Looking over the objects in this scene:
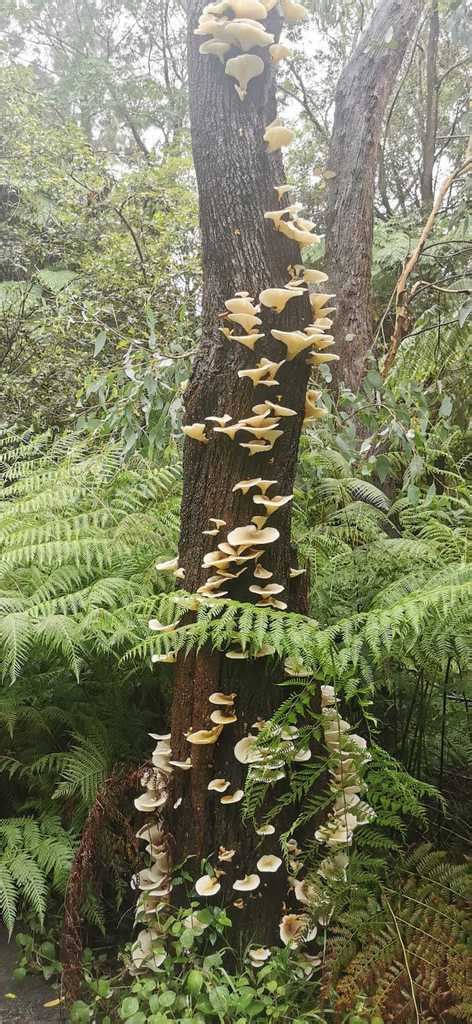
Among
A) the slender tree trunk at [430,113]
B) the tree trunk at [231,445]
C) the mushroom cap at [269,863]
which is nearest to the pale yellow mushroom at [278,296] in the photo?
the tree trunk at [231,445]

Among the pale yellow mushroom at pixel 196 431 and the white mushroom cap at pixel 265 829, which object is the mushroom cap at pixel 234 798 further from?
the pale yellow mushroom at pixel 196 431

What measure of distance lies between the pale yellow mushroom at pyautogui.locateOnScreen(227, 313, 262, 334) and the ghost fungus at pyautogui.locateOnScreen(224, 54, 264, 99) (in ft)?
2.30

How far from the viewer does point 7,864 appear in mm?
2154

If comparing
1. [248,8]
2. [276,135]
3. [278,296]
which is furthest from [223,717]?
[248,8]

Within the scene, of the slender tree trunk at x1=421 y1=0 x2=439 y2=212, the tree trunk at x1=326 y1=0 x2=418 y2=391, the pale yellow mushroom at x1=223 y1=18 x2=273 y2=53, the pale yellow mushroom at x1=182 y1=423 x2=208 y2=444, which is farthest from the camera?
the slender tree trunk at x1=421 y1=0 x2=439 y2=212

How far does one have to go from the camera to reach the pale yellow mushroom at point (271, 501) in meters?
1.89

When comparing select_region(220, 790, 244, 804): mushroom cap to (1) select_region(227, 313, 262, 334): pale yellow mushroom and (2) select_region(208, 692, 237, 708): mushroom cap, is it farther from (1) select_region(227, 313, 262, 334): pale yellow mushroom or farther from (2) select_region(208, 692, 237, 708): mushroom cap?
(1) select_region(227, 313, 262, 334): pale yellow mushroom

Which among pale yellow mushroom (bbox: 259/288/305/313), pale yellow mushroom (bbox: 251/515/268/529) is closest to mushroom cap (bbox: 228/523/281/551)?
pale yellow mushroom (bbox: 251/515/268/529)

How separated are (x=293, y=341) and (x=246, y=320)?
15 centimetres

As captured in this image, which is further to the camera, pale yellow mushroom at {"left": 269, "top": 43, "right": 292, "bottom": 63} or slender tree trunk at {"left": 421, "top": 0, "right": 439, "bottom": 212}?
slender tree trunk at {"left": 421, "top": 0, "right": 439, "bottom": 212}

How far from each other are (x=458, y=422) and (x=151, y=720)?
3.51 m

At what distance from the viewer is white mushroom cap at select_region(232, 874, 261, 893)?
1912 millimetres

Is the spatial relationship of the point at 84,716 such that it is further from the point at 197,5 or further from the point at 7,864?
the point at 197,5

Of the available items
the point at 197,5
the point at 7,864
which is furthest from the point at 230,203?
the point at 7,864
